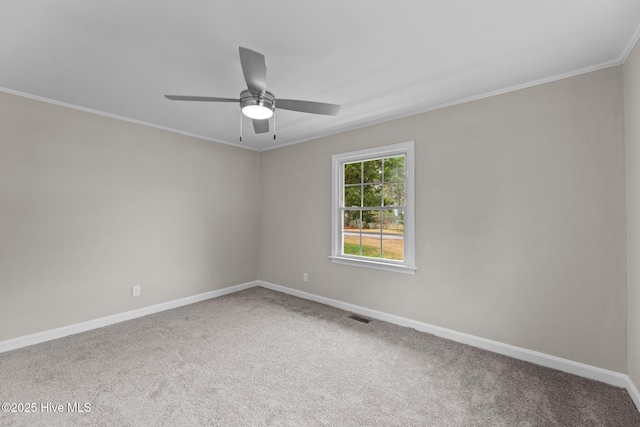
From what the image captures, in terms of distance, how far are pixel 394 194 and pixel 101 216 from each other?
11.3 feet

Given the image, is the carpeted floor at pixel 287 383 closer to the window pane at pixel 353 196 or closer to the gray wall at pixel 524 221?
the gray wall at pixel 524 221

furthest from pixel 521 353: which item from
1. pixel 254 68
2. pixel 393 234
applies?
pixel 254 68

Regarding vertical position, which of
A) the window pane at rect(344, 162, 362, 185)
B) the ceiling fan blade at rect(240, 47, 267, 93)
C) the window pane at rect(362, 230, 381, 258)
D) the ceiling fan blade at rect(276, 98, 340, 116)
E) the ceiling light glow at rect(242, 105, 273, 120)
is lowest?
the window pane at rect(362, 230, 381, 258)

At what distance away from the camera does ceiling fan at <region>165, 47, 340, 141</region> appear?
167cm

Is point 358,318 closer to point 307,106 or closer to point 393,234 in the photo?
point 393,234

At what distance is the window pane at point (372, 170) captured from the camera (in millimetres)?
3654

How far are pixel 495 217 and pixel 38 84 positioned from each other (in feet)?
14.3

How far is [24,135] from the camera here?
280 cm

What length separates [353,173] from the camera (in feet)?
12.9

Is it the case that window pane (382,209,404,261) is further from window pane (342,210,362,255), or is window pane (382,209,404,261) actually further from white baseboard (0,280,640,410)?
white baseboard (0,280,640,410)

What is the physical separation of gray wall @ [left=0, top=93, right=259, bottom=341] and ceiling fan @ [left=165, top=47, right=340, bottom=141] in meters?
1.92

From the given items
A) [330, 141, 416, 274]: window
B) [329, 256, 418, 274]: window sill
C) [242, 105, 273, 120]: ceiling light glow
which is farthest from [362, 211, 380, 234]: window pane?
[242, 105, 273, 120]: ceiling light glow

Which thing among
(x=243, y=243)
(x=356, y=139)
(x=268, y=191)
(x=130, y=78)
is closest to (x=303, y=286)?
(x=243, y=243)

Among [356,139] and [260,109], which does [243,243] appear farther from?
[260,109]
